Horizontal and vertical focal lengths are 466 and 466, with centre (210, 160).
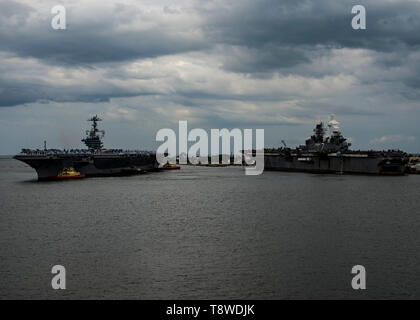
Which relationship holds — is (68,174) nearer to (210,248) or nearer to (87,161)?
(87,161)

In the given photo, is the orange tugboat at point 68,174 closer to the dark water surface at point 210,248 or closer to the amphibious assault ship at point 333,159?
the dark water surface at point 210,248

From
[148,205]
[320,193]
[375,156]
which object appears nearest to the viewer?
[148,205]

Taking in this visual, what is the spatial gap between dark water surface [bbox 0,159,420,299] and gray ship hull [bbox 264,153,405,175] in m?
48.9

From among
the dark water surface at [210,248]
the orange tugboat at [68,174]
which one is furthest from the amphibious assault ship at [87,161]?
the dark water surface at [210,248]

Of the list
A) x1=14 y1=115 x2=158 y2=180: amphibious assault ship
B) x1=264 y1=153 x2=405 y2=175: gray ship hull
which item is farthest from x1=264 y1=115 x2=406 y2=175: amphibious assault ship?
x1=14 y1=115 x2=158 y2=180: amphibious assault ship

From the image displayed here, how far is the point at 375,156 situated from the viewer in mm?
96688

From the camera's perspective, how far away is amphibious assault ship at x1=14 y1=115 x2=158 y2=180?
8608 centimetres

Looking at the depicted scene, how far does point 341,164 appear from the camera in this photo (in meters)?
106

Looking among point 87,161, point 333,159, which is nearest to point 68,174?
point 87,161

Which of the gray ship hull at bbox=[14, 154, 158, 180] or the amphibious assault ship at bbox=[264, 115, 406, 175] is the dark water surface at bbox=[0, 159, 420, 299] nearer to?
the gray ship hull at bbox=[14, 154, 158, 180]

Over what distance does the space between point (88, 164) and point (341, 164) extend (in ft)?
183
